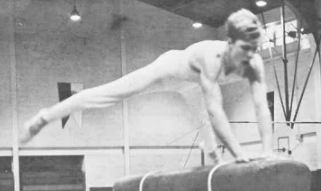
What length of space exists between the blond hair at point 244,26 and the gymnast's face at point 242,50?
1.5 inches

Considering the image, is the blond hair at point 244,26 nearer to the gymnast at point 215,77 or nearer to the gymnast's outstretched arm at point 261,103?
the gymnast at point 215,77

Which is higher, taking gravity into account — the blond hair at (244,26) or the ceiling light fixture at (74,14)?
the ceiling light fixture at (74,14)

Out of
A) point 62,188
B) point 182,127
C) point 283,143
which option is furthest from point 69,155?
point 283,143

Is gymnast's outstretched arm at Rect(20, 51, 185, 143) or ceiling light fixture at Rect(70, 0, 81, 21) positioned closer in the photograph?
gymnast's outstretched arm at Rect(20, 51, 185, 143)

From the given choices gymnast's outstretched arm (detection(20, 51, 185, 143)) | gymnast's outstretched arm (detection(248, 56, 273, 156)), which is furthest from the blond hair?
gymnast's outstretched arm (detection(20, 51, 185, 143))

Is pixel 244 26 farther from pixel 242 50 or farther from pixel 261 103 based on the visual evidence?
pixel 261 103

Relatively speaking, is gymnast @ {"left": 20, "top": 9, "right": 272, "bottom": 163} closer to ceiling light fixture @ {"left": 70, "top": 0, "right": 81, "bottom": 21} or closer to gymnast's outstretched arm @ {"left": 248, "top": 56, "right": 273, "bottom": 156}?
gymnast's outstretched arm @ {"left": 248, "top": 56, "right": 273, "bottom": 156}

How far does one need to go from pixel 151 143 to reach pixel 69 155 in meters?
3.05

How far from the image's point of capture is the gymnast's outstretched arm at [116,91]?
5582 mm

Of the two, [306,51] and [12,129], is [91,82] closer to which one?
[12,129]

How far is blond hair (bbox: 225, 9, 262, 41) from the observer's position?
497cm

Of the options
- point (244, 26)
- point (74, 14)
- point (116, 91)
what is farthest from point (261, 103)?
point (74, 14)

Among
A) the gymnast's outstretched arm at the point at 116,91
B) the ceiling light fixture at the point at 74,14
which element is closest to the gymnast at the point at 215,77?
the gymnast's outstretched arm at the point at 116,91

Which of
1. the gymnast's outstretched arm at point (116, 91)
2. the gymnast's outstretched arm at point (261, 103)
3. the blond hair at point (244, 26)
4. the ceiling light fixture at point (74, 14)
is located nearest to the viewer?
the blond hair at point (244, 26)
